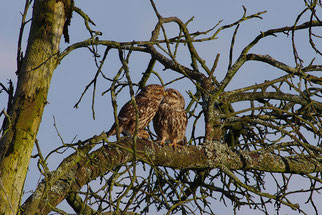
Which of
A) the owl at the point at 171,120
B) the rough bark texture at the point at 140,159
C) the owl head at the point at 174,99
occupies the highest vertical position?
the owl head at the point at 174,99

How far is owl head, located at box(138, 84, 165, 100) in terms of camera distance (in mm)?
6969

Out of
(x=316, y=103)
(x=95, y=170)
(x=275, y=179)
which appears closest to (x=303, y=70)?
(x=316, y=103)

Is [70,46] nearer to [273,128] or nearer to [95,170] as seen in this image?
[95,170]

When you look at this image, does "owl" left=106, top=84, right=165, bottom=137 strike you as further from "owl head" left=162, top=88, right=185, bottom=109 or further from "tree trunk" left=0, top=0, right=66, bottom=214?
"tree trunk" left=0, top=0, right=66, bottom=214

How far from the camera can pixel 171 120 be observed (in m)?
6.37

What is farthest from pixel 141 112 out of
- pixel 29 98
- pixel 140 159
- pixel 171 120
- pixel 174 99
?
pixel 29 98

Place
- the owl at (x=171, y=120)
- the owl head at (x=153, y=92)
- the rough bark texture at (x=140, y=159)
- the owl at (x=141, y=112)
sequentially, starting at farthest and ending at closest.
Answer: the owl head at (x=153, y=92) → the owl at (x=141, y=112) → the owl at (x=171, y=120) → the rough bark texture at (x=140, y=159)

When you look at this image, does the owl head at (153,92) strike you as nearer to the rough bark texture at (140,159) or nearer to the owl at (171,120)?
the owl at (171,120)

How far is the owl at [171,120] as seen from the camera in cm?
630

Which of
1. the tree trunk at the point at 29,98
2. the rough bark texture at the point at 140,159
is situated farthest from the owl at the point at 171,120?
the tree trunk at the point at 29,98

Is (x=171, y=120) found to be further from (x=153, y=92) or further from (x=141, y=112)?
(x=153, y=92)

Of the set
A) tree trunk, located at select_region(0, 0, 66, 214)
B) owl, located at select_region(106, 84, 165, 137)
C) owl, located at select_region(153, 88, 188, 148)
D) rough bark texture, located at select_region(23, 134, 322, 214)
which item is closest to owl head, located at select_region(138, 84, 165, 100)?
owl, located at select_region(106, 84, 165, 137)

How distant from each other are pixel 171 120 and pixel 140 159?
78.1 inches

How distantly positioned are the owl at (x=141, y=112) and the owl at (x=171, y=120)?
112 mm
